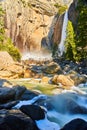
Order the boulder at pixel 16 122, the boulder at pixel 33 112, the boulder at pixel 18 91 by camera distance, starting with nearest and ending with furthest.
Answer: the boulder at pixel 16 122
the boulder at pixel 33 112
the boulder at pixel 18 91

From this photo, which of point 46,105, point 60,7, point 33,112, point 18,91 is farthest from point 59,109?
point 60,7

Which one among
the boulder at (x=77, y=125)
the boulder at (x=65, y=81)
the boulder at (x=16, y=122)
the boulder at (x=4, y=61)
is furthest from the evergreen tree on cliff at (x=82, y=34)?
the boulder at (x=77, y=125)

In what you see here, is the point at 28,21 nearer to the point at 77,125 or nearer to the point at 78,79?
the point at 78,79

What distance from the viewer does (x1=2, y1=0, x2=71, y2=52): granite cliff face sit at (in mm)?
70050

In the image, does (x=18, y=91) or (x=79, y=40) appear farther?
(x=79, y=40)

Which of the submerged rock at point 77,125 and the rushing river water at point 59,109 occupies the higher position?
the submerged rock at point 77,125

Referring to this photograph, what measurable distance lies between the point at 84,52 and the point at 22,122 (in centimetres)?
3247

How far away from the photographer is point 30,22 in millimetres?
79250

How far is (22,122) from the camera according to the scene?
12.8m

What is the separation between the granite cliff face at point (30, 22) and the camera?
7005cm

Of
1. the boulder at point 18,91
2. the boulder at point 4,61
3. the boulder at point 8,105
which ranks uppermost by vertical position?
the boulder at point 8,105

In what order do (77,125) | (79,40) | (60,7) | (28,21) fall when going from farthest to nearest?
(60,7), (28,21), (79,40), (77,125)

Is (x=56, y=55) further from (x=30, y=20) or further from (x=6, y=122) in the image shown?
(x=6, y=122)

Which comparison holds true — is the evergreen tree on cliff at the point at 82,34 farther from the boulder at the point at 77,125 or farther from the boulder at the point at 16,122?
the boulder at the point at 77,125
